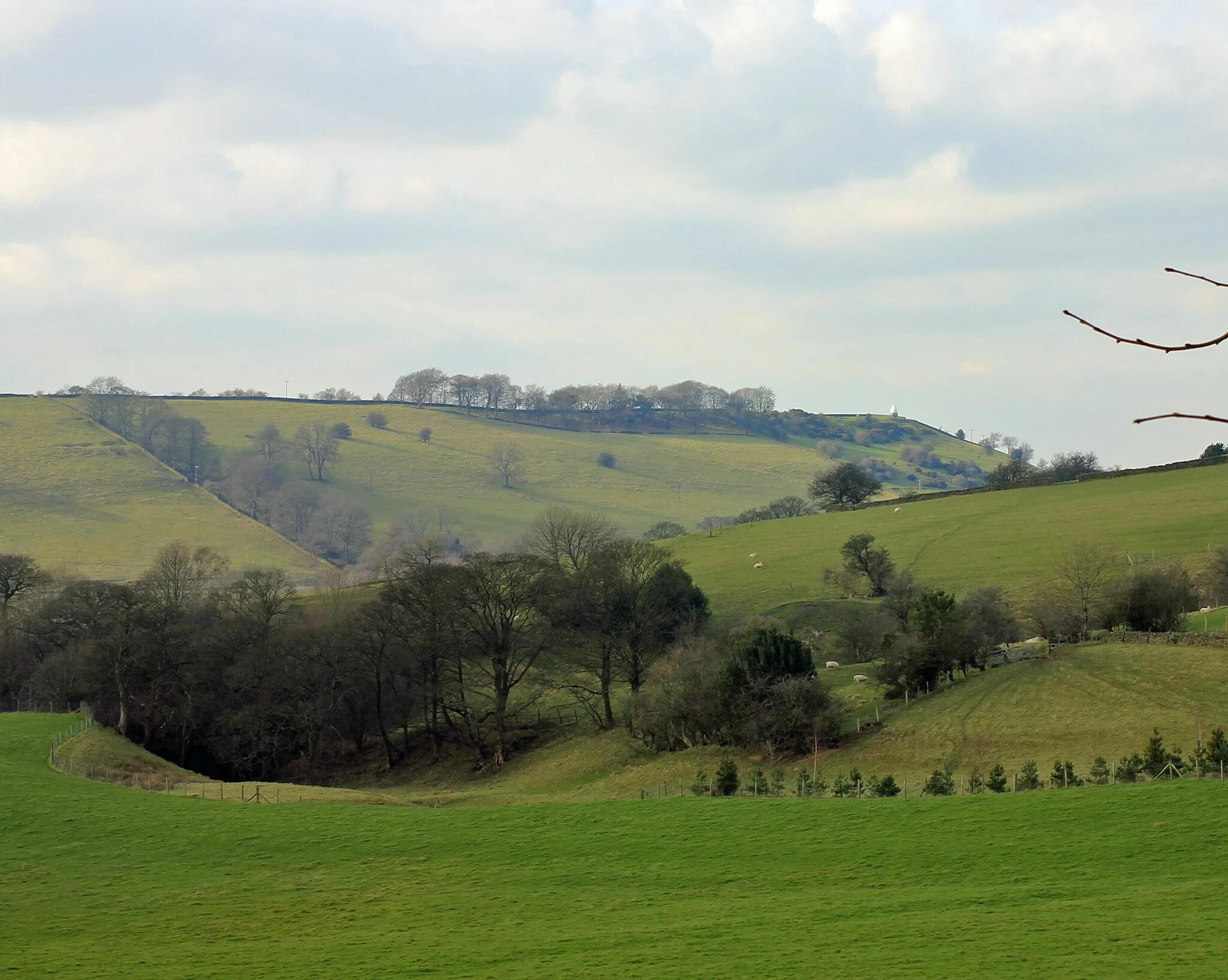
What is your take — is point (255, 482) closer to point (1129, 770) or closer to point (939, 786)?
point (939, 786)

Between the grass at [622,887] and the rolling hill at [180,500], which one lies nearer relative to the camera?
the grass at [622,887]

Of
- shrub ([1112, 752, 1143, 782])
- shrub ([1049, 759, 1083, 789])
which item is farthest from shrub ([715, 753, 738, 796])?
shrub ([1112, 752, 1143, 782])

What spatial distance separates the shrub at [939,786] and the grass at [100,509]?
358 ft

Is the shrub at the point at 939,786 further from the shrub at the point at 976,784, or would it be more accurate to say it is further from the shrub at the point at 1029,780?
the shrub at the point at 1029,780

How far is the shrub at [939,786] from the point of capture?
43.6 meters

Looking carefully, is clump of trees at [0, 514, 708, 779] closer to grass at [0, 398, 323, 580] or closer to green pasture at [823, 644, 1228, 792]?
green pasture at [823, 644, 1228, 792]

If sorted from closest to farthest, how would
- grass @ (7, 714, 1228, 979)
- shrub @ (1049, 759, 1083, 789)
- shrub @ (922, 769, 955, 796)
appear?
grass @ (7, 714, 1228, 979) → shrub @ (1049, 759, 1083, 789) → shrub @ (922, 769, 955, 796)

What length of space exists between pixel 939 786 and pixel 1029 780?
10.3 feet

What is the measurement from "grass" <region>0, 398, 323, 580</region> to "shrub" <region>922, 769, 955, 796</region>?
109250 mm

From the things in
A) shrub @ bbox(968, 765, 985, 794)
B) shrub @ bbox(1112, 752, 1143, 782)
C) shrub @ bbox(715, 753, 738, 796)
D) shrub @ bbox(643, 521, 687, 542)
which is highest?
shrub @ bbox(643, 521, 687, 542)

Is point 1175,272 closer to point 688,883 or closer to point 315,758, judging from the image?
point 688,883

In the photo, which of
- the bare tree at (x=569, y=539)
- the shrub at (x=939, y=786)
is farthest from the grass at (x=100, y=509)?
the shrub at (x=939, y=786)

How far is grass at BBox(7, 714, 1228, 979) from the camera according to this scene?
26.2 metres

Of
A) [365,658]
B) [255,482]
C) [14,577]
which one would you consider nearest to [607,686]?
[365,658]
